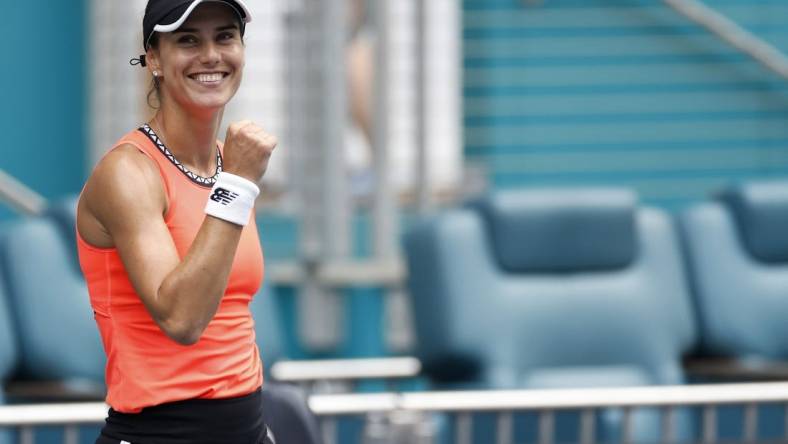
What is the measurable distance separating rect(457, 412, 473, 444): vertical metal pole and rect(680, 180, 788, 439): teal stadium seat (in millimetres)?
1283

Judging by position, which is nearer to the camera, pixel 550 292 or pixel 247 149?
pixel 247 149

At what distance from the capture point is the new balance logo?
5.71 ft

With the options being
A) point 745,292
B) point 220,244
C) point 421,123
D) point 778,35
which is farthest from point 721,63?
point 220,244

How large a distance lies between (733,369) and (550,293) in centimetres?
56

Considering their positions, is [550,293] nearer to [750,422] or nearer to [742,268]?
[742,268]

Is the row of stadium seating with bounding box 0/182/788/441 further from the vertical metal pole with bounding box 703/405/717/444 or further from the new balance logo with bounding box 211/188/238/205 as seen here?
the new balance logo with bounding box 211/188/238/205

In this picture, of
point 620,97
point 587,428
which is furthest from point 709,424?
point 620,97

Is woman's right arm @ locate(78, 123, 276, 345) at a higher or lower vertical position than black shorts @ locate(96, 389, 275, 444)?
higher

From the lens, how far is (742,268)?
448 centimetres

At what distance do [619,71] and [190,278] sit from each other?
4.89 metres

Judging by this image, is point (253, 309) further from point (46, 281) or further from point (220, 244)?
point (220, 244)

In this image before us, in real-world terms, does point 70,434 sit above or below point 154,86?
below

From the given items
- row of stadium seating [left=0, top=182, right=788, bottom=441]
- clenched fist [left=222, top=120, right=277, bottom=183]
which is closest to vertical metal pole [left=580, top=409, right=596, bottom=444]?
row of stadium seating [left=0, top=182, right=788, bottom=441]

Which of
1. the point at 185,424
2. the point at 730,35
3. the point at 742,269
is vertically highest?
the point at 730,35
